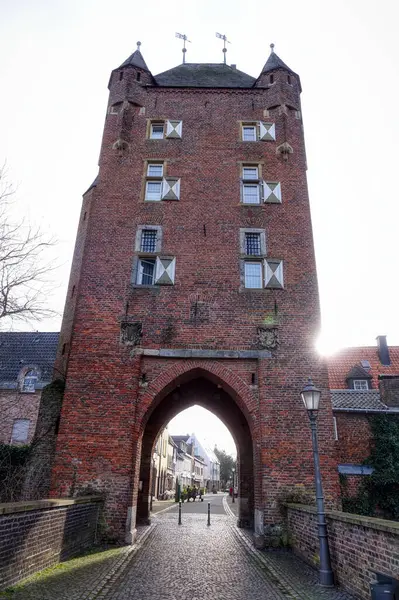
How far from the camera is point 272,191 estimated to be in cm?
1470

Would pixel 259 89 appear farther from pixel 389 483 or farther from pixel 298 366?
pixel 389 483

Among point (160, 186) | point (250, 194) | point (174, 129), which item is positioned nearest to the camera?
point (250, 194)

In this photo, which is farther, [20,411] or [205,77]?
[20,411]

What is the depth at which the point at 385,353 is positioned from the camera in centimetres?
2700

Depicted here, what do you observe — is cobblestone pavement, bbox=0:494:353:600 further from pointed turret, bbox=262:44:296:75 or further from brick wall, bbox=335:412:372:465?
pointed turret, bbox=262:44:296:75

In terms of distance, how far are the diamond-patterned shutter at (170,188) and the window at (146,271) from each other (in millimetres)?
2525

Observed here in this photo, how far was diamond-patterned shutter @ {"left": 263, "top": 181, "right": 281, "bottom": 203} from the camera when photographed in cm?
1455

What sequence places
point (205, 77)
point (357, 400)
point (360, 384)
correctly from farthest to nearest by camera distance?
point (360, 384) → point (205, 77) → point (357, 400)

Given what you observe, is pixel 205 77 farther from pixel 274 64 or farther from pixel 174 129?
pixel 174 129

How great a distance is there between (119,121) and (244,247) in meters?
7.06

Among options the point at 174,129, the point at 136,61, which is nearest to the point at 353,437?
the point at 174,129

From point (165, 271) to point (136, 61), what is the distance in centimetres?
1020

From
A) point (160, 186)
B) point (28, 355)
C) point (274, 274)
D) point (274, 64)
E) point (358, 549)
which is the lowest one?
point (358, 549)

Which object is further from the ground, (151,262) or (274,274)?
(151,262)
